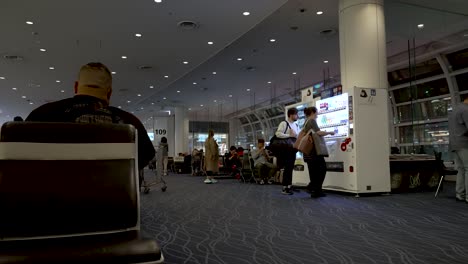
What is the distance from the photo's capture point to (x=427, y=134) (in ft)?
38.9

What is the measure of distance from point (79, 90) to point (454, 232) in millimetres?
3201

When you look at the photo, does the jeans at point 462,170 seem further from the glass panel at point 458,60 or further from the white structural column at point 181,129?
the white structural column at point 181,129

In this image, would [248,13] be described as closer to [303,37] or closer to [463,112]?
[303,37]

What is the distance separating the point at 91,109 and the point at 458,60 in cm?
1210

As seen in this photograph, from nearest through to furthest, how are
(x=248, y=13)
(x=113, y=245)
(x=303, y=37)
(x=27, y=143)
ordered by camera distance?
1. (x=113, y=245)
2. (x=27, y=143)
3. (x=248, y=13)
4. (x=303, y=37)

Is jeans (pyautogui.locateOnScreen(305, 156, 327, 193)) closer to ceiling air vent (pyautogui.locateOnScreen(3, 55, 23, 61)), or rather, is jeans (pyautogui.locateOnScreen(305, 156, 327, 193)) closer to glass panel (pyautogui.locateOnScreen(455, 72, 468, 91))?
glass panel (pyautogui.locateOnScreen(455, 72, 468, 91))

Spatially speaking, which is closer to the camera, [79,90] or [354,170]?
[79,90]

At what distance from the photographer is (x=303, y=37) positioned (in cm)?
1013

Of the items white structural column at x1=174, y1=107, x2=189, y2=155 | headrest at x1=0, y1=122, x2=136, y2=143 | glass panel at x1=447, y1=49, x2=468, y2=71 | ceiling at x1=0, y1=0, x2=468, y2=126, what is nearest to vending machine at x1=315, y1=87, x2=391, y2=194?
ceiling at x1=0, y1=0, x2=468, y2=126

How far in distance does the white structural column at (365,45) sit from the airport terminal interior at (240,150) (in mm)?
25

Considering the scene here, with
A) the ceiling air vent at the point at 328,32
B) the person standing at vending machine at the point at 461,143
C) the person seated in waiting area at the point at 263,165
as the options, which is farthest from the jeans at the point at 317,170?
the ceiling air vent at the point at 328,32

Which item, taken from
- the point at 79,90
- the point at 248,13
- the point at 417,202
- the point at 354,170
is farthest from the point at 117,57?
the point at 79,90

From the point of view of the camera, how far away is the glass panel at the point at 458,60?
34.5ft

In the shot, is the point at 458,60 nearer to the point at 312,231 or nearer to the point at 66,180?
the point at 312,231
